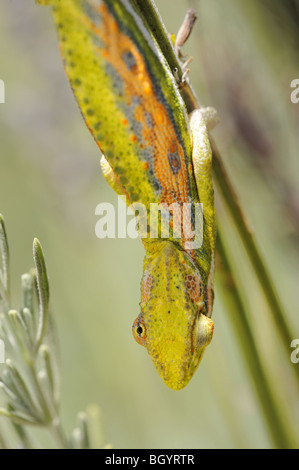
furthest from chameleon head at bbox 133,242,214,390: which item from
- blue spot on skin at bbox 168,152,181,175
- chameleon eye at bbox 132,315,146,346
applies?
blue spot on skin at bbox 168,152,181,175

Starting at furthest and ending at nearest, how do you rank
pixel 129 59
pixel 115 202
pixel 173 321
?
pixel 115 202 < pixel 173 321 < pixel 129 59

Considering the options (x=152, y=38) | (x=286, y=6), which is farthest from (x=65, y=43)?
(x=286, y=6)

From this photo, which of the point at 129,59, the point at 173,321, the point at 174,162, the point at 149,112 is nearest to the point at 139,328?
the point at 173,321

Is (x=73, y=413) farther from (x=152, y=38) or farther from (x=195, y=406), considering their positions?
(x=152, y=38)

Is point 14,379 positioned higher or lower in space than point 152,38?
lower

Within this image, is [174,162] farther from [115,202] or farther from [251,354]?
[115,202]

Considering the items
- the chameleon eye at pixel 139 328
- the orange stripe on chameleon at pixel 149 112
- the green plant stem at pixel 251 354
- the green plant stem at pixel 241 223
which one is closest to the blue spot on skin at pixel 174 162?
the orange stripe on chameleon at pixel 149 112
